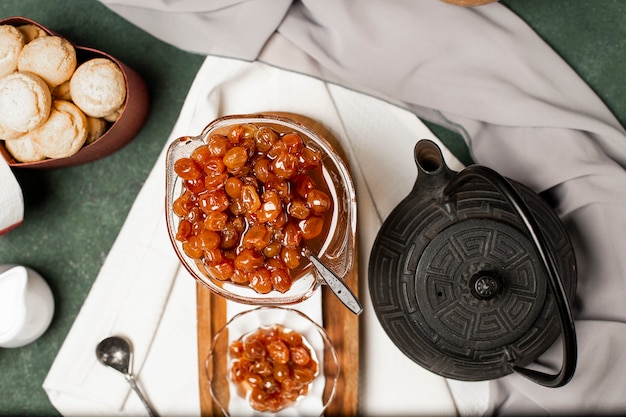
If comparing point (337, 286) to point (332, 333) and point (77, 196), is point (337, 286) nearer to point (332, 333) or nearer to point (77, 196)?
point (332, 333)

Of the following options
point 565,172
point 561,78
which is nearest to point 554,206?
point 565,172

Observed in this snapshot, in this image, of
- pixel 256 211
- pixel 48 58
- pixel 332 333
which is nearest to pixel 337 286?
pixel 256 211

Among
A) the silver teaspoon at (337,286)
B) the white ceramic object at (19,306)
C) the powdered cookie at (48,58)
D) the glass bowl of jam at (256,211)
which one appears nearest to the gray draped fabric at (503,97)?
the powdered cookie at (48,58)

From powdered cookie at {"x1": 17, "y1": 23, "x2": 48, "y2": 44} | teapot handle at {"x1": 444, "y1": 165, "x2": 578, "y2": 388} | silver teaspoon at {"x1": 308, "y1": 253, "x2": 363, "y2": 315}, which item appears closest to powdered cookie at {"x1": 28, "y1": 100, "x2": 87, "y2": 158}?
powdered cookie at {"x1": 17, "y1": 23, "x2": 48, "y2": 44}

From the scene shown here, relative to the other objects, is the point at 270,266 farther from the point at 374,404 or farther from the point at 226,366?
the point at 374,404

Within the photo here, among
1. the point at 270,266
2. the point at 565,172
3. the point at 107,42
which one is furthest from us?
the point at 107,42

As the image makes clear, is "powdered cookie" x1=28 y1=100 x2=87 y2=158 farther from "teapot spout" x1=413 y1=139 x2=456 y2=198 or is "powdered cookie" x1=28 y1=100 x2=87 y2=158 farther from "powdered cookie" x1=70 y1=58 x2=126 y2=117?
"teapot spout" x1=413 y1=139 x2=456 y2=198

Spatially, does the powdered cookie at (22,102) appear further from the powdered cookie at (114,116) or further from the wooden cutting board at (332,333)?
the wooden cutting board at (332,333)
